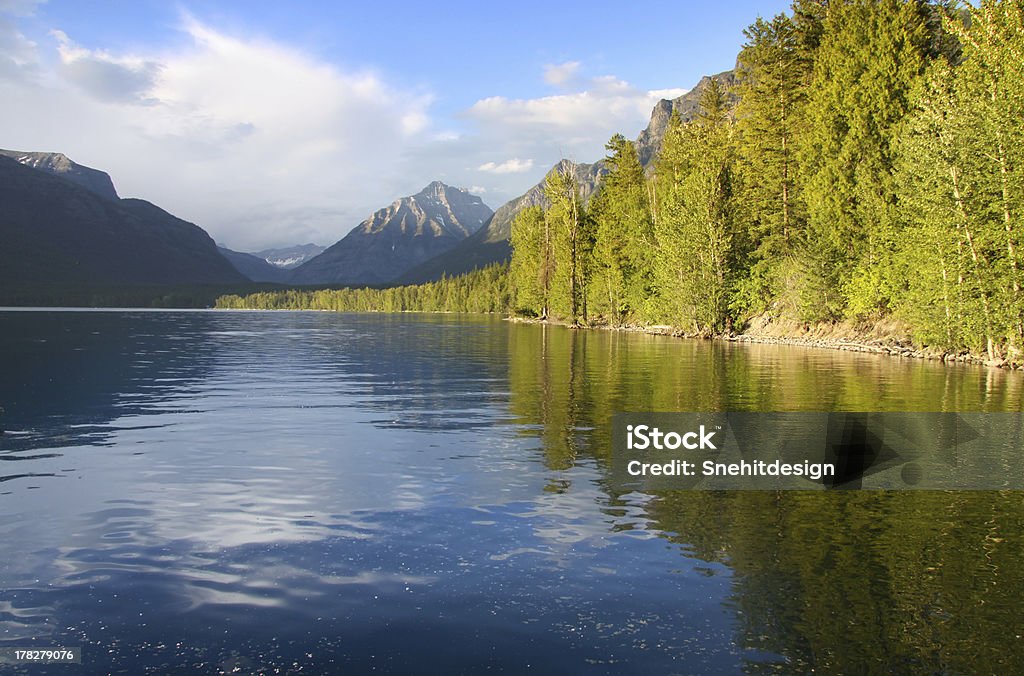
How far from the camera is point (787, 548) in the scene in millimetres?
11547

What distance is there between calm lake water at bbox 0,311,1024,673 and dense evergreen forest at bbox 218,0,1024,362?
33733 mm

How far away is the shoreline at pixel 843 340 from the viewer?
48438 mm

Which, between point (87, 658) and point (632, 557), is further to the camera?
point (632, 557)

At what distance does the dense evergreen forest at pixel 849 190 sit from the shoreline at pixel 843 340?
1.00 meters

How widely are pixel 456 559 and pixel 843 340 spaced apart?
64.9 metres

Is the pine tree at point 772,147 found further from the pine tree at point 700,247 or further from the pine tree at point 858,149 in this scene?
the pine tree at point 858,149

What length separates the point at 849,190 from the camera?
65.5m

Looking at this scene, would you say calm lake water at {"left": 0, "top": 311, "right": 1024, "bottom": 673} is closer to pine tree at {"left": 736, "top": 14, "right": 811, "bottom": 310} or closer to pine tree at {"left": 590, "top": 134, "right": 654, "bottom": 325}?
pine tree at {"left": 736, "top": 14, "right": 811, "bottom": 310}

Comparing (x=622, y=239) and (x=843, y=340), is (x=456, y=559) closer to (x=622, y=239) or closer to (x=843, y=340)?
(x=843, y=340)

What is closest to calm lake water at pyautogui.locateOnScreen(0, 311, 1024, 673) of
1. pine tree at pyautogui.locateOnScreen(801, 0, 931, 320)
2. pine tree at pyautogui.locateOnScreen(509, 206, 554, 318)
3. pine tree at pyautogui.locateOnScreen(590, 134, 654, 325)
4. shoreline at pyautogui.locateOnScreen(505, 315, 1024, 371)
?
shoreline at pyautogui.locateOnScreen(505, 315, 1024, 371)

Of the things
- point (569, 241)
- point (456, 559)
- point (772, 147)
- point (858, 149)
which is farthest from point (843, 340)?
point (456, 559)

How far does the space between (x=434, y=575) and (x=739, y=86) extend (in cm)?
8810

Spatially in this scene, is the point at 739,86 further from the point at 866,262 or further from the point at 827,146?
the point at 866,262

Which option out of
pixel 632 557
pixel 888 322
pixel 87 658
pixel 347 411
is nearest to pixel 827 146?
pixel 888 322
